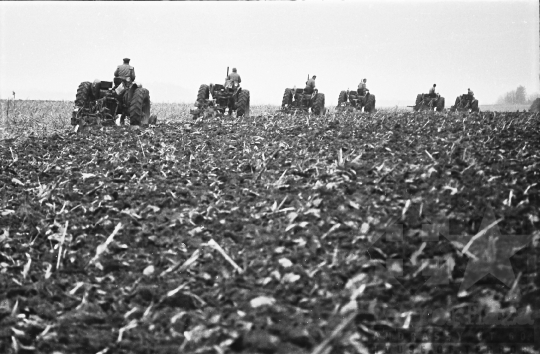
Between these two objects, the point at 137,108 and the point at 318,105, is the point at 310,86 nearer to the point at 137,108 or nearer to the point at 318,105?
the point at 318,105

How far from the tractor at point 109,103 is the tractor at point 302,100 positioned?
941cm

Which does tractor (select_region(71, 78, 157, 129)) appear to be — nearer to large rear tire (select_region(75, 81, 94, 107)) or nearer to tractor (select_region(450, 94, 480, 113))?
large rear tire (select_region(75, 81, 94, 107))

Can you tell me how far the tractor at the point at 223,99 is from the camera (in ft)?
63.9

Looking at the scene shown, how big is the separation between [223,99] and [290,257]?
16226 millimetres

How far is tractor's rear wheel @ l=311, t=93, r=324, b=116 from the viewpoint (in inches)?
920

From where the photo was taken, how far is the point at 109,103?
15523 millimetres

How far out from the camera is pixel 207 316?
4.10m

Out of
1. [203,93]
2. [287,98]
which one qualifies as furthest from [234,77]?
[287,98]

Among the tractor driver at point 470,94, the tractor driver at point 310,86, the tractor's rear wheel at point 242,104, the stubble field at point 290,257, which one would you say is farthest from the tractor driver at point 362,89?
the stubble field at point 290,257

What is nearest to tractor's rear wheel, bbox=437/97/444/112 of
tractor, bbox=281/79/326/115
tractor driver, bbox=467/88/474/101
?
tractor driver, bbox=467/88/474/101

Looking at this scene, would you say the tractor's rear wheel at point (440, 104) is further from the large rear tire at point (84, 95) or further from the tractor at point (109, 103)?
the large rear tire at point (84, 95)

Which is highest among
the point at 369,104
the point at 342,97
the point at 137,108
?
the point at 342,97

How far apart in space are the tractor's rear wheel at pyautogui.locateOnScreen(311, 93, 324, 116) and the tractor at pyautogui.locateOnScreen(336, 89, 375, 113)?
9.55 feet

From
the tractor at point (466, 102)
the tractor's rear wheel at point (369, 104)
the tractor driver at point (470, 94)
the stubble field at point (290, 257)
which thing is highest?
the tractor driver at point (470, 94)
